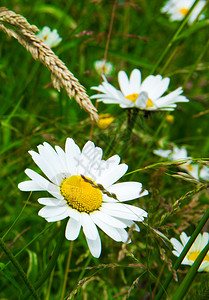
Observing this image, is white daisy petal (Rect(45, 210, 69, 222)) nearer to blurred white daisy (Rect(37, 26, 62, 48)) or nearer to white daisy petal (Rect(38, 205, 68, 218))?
white daisy petal (Rect(38, 205, 68, 218))

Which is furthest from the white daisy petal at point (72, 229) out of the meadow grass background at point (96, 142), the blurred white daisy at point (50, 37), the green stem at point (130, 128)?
the blurred white daisy at point (50, 37)

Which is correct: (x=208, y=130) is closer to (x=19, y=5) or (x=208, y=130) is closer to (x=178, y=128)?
(x=178, y=128)

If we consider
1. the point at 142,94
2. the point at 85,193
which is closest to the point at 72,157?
the point at 85,193

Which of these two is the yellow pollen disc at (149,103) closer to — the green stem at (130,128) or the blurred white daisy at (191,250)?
the green stem at (130,128)

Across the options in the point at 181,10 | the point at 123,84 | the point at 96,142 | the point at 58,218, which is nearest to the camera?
the point at 58,218

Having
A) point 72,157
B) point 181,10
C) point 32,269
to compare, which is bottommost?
point 32,269

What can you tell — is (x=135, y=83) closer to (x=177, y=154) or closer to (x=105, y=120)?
(x=105, y=120)

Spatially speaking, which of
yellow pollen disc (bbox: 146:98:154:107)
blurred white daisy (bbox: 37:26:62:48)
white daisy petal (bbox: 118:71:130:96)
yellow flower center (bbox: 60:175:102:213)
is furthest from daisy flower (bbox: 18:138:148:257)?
blurred white daisy (bbox: 37:26:62:48)

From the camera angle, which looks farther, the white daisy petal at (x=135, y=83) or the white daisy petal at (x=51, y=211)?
the white daisy petal at (x=135, y=83)
